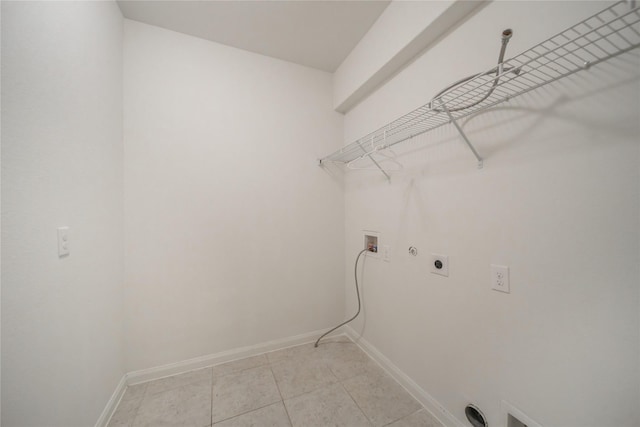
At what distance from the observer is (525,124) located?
0.90 m

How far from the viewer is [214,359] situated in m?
1.73

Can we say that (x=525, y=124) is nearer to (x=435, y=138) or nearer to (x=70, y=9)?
(x=435, y=138)

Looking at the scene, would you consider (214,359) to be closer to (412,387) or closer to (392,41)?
(412,387)

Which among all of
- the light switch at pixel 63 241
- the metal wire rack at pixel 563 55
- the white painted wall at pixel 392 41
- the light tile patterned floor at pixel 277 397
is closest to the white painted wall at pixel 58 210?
the light switch at pixel 63 241

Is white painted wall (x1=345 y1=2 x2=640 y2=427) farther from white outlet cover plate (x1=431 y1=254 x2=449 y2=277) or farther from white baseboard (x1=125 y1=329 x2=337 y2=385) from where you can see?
white baseboard (x1=125 y1=329 x2=337 y2=385)

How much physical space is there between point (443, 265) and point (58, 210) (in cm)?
184

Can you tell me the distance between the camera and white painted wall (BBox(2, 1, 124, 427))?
0.72 metres

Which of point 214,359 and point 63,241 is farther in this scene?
point 214,359

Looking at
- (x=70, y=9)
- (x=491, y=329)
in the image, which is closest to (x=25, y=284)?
(x=70, y=9)

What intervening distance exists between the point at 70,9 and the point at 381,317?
249 centimetres

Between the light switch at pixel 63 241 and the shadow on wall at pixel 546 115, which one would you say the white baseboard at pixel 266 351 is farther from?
the shadow on wall at pixel 546 115

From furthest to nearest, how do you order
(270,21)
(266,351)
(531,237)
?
(266,351) < (270,21) < (531,237)

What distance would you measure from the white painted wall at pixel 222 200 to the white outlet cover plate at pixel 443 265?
3.32 feet

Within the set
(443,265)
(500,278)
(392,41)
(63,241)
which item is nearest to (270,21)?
(392,41)
